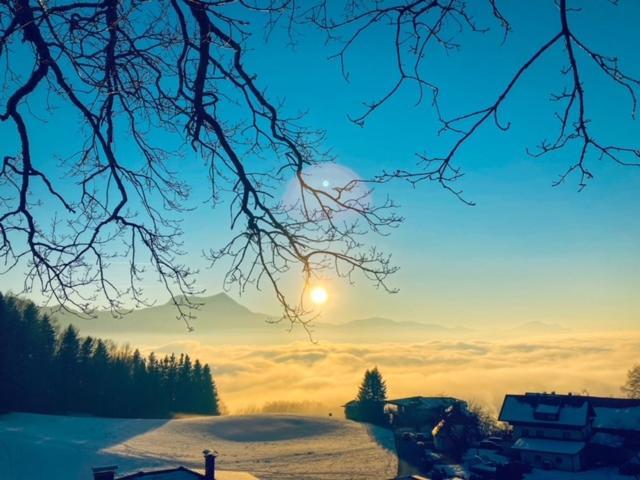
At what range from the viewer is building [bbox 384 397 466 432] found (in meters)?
50.4

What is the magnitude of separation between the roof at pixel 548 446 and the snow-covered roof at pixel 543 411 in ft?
4.21

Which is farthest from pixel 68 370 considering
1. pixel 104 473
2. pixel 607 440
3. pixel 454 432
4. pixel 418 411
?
pixel 607 440

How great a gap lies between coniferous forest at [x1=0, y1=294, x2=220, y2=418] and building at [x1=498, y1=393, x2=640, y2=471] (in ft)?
130

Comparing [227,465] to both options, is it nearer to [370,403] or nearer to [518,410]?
[518,410]

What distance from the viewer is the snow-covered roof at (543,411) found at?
35781 mm

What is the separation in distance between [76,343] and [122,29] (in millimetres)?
61012

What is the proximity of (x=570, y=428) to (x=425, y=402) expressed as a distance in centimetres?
1990

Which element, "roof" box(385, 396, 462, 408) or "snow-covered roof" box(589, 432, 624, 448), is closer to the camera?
"snow-covered roof" box(589, 432, 624, 448)

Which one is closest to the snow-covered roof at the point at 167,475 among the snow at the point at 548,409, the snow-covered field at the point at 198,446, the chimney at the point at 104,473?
the chimney at the point at 104,473

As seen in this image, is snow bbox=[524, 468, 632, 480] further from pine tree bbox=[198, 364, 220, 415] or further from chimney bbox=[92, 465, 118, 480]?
pine tree bbox=[198, 364, 220, 415]

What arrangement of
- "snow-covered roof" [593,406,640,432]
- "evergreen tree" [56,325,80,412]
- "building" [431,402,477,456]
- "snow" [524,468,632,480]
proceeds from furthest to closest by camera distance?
"evergreen tree" [56,325,80,412] < "building" [431,402,477,456] < "snow-covered roof" [593,406,640,432] < "snow" [524,468,632,480]

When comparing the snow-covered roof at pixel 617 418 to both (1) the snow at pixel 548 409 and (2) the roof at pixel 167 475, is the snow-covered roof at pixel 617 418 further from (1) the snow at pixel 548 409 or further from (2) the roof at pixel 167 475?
(2) the roof at pixel 167 475

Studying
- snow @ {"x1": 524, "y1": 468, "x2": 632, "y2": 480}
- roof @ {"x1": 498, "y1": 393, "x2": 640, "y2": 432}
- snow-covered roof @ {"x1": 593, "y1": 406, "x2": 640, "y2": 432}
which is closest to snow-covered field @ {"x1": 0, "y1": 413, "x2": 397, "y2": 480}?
snow @ {"x1": 524, "y1": 468, "x2": 632, "y2": 480}

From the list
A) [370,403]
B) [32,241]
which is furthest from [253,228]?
[370,403]
